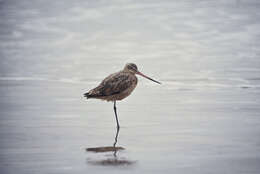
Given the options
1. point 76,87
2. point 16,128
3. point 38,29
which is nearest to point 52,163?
point 16,128

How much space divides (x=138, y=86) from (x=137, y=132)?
5603 mm

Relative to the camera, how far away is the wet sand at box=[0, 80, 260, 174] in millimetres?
5562

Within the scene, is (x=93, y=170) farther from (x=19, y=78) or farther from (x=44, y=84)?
(x=19, y=78)

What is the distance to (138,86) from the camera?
1291 cm

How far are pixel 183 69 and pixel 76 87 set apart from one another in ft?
13.4

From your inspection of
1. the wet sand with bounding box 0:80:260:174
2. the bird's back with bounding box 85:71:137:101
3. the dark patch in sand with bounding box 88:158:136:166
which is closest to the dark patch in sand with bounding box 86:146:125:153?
the wet sand with bounding box 0:80:260:174

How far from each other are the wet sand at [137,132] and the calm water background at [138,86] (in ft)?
0.05

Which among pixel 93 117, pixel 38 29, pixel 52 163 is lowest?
pixel 38 29

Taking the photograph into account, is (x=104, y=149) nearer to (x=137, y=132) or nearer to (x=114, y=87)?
(x=137, y=132)

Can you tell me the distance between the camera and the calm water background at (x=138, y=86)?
598 cm

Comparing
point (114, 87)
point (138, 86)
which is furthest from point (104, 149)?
point (138, 86)

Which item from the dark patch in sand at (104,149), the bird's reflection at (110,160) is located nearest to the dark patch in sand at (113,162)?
the bird's reflection at (110,160)

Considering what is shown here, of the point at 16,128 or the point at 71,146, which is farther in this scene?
the point at 16,128

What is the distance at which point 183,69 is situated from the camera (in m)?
15.8
